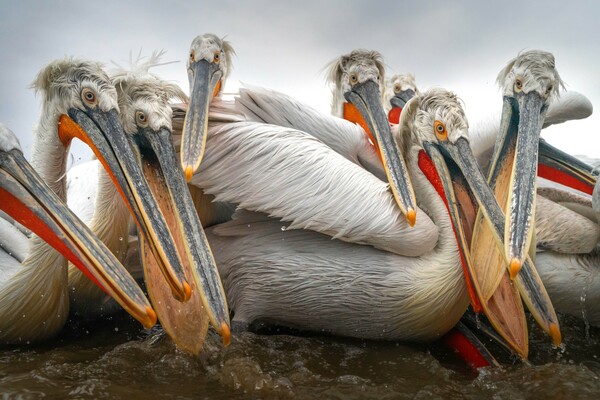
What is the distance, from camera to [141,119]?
→ 273 cm

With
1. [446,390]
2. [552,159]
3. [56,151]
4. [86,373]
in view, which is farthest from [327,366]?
[552,159]

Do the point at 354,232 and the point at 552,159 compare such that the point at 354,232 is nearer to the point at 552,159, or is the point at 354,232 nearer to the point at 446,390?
the point at 446,390

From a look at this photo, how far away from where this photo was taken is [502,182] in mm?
3227

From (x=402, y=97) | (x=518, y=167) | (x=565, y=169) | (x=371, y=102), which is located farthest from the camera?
(x=402, y=97)

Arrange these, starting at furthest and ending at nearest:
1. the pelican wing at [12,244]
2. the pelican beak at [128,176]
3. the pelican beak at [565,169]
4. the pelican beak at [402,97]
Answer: the pelican beak at [402,97], the pelican beak at [565,169], the pelican wing at [12,244], the pelican beak at [128,176]

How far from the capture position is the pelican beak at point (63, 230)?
221cm

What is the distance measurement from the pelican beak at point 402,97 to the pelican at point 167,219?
8.15 feet

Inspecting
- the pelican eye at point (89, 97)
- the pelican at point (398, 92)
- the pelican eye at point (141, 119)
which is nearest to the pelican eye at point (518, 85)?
A: the pelican at point (398, 92)

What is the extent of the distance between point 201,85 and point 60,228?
1224 mm

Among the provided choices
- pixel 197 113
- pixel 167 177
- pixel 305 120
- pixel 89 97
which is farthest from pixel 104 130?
pixel 305 120

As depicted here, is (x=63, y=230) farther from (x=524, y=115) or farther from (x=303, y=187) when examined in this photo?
(x=524, y=115)

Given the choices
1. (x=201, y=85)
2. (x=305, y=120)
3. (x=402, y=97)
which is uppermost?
(x=402, y=97)

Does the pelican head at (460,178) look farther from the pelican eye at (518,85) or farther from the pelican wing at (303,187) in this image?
the pelican eye at (518,85)

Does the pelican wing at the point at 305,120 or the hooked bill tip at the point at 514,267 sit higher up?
the pelican wing at the point at 305,120
